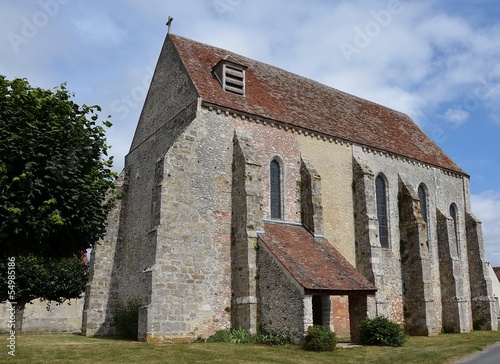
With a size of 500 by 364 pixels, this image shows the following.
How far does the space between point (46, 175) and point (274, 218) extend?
11317 millimetres

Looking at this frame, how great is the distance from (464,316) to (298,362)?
669 inches

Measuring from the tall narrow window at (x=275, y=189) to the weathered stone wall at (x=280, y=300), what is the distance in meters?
2.79

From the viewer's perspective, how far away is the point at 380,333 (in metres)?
18.6

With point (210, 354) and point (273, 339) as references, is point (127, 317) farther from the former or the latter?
point (210, 354)

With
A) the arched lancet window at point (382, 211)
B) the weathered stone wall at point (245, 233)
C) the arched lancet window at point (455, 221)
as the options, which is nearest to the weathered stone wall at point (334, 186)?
the arched lancet window at point (382, 211)

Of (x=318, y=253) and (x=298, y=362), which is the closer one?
(x=298, y=362)

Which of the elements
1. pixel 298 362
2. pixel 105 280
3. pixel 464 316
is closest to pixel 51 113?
pixel 298 362

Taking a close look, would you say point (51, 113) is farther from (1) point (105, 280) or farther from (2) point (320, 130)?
(2) point (320, 130)

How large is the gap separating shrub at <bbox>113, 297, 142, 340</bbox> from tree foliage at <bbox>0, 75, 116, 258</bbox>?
6.97 metres

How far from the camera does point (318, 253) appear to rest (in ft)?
67.4

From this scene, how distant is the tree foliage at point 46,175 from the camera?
41.2 feet

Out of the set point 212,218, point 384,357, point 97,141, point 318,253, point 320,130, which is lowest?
point 384,357

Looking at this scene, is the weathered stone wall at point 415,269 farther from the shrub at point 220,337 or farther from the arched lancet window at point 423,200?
the shrub at point 220,337

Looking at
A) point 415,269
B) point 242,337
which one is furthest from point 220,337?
point 415,269
